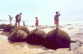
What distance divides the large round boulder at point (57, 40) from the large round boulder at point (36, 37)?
3.73 feet

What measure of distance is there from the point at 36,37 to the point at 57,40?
89.8 inches

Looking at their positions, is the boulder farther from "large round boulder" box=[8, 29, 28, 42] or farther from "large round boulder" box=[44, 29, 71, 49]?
"large round boulder" box=[44, 29, 71, 49]

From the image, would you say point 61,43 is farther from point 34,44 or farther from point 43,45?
point 34,44

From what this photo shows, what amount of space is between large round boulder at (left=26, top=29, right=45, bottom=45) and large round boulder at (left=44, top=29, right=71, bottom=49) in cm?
114

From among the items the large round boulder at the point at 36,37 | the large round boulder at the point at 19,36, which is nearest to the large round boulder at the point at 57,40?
the large round boulder at the point at 36,37

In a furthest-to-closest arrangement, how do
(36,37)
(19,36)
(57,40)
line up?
1. (19,36)
2. (36,37)
3. (57,40)

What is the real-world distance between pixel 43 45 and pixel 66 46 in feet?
5.25

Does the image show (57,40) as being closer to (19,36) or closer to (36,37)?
(36,37)

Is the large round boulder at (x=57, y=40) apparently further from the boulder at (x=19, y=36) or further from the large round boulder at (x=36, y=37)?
the boulder at (x=19, y=36)

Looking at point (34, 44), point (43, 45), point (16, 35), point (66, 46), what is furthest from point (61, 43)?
point (16, 35)

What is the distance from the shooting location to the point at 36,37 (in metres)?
15.9

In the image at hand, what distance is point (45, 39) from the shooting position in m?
15.1

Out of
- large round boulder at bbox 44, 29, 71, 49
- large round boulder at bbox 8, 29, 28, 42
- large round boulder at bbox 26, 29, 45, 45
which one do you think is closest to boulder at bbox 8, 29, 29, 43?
large round boulder at bbox 8, 29, 28, 42

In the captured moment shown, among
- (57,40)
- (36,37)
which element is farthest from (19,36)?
(57,40)
